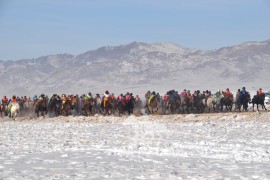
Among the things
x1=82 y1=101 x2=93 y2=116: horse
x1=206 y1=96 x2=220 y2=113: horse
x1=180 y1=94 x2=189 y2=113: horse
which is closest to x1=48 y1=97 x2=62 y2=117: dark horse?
x1=82 y1=101 x2=93 y2=116: horse

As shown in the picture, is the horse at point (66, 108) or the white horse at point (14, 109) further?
the white horse at point (14, 109)

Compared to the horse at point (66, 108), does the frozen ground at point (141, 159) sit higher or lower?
lower

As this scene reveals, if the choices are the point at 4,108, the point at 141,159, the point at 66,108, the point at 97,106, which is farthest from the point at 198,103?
the point at 141,159

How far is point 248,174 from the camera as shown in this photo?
29.9 feet

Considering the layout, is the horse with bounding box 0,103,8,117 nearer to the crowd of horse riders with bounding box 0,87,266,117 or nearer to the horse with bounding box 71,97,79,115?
the crowd of horse riders with bounding box 0,87,266,117

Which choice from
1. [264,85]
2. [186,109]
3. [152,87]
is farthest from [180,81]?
[186,109]

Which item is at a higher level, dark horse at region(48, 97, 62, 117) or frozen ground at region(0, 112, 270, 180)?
dark horse at region(48, 97, 62, 117)

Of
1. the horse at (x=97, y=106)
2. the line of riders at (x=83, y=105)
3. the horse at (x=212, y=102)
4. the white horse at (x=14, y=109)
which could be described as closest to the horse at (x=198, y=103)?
the horse at (x=212, y=102)

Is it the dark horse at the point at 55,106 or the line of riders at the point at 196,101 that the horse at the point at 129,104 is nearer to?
the line of riders at the point at 196,101

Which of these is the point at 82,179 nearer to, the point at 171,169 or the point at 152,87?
the point at 171,169

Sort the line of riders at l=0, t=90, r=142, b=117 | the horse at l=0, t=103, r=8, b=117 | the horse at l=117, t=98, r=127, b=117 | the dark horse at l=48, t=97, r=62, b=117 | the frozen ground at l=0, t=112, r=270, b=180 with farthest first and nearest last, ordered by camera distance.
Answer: the horse at l=0, t=103, r=8, b=117, the dark horse at l=48, t=97, r=62, b=117, the line of riders at l=0, t=90, r=142, b=117, the horse at l=117, t=98, r=127, b=117, the frozen ground at l=0, t=112, r=270, b=180

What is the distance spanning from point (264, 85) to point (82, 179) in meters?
173

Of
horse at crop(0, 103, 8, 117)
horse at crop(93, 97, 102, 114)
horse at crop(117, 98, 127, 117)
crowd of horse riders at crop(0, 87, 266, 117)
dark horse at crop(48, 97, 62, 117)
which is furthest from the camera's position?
horse at crop(0, 103, 8, 117)

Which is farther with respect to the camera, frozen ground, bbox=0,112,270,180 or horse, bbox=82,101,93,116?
horse, bbox=82,101,93,116
